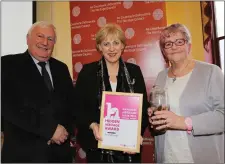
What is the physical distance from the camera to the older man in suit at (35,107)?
2.26 metres

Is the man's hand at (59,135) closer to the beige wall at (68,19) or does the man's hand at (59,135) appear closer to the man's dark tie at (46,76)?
the man's dark tie at (46,76)

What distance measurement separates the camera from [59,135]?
2.28 metres

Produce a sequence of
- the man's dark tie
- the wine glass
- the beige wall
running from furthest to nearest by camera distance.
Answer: the beige wall
the man's dark tie
the wine glass

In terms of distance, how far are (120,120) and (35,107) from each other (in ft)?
2.65

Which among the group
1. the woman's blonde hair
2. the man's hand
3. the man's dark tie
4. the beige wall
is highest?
the beige wall

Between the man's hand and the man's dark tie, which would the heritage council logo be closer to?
the man's dark tie

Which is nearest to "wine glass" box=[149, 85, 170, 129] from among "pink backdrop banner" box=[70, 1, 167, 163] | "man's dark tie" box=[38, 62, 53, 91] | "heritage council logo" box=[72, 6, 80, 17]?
"man's dark tie" box=[38, 62, 53, 91]

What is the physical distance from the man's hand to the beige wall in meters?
2.05

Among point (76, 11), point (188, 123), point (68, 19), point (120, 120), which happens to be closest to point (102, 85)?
point (120, 120)

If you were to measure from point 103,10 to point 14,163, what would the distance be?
2.52 meters

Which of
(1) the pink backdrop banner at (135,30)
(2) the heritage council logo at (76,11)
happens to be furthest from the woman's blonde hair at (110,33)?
(2) the heritage council logo at (76,11)

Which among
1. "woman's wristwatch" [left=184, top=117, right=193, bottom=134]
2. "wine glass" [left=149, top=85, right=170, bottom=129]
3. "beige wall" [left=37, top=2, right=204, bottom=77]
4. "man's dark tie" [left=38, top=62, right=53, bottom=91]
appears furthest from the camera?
"beige wall" [left=37, top=2, right=204, bottom=77]

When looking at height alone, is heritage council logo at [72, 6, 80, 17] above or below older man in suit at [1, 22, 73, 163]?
above

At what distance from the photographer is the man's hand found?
7.44 feet
